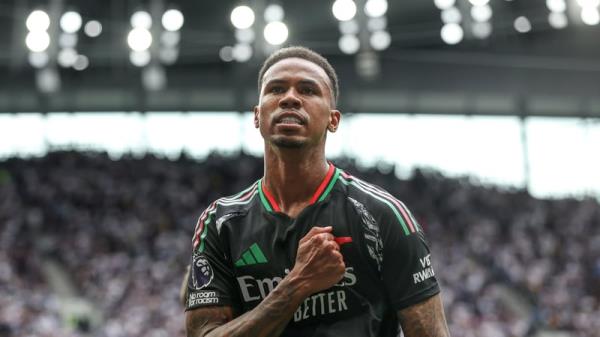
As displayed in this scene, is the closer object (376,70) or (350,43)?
(350,43)

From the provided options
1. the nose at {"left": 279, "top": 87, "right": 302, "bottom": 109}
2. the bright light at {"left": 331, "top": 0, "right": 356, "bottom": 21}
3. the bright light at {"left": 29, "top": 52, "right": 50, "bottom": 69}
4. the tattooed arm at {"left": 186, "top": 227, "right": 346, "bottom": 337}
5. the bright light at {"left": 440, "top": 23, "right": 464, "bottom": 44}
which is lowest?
the tattooed arm at {"left": 186, "top": 227, "right": 346, "bottom": 337}

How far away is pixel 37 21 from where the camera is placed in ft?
63.5

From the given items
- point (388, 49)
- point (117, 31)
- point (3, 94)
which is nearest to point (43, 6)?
point (117, 31)

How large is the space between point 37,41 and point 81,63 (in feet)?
23.5

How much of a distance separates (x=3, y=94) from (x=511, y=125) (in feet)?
62.4

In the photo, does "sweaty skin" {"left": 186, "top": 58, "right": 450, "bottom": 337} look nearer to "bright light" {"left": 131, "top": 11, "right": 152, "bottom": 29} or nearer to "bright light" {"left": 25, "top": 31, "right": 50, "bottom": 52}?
"bright light" {"left": 25, "top": 31, "right": 50, "bottom": 52}

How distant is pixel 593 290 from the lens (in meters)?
20.4

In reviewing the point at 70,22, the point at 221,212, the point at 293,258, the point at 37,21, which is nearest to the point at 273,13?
the point at 70,22

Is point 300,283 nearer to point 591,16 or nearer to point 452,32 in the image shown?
point 591,16

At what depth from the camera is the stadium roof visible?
25.7 meters

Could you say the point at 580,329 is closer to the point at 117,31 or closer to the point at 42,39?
the point at 42,39

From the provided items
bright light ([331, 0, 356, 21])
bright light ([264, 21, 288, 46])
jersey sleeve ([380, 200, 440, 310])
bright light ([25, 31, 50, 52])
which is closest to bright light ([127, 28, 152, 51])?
bright light ([25, 31, 50, 52])

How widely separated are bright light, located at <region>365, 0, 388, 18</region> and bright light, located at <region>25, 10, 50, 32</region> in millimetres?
7644

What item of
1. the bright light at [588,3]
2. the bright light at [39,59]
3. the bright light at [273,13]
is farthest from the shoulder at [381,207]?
the bright light at [588,3]
